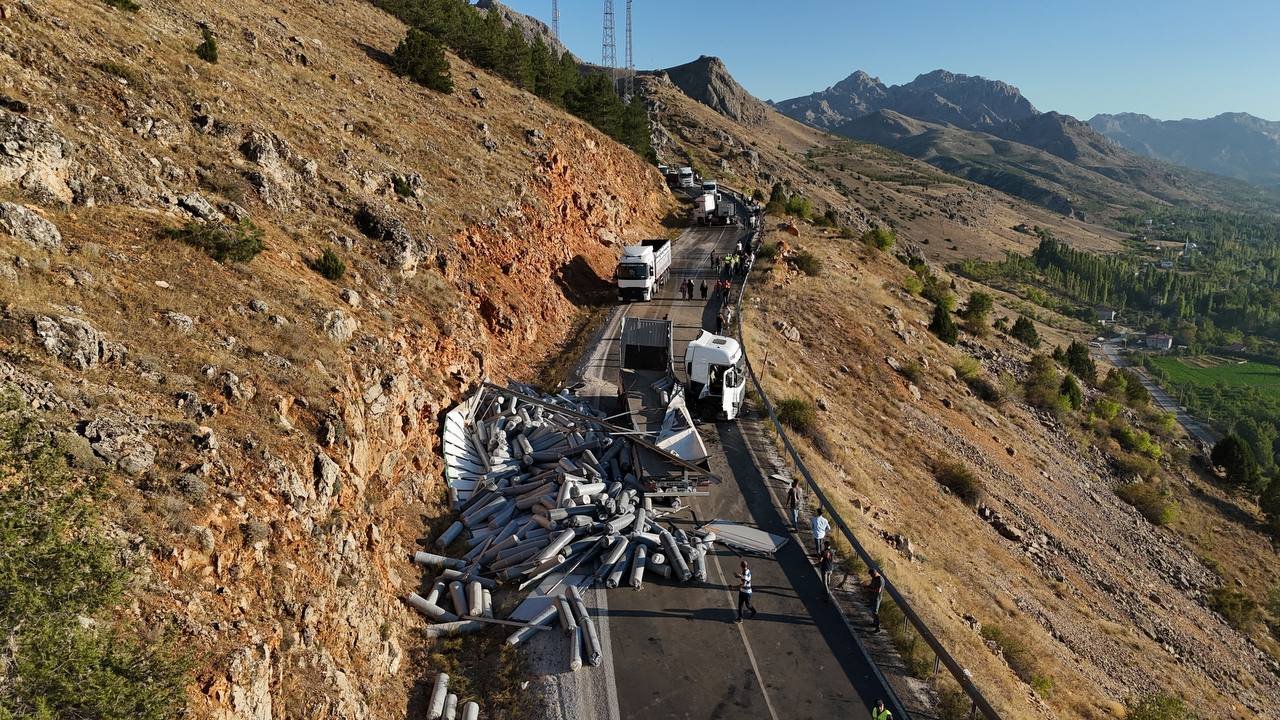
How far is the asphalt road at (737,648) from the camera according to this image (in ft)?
40.7

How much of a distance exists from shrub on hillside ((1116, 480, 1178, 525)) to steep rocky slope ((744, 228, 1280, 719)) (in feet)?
3.50

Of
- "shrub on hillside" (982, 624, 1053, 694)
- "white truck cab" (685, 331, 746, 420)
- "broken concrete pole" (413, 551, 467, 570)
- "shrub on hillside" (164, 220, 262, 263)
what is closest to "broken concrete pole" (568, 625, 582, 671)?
"broken concrete pole" (413, 551, 467, 570)

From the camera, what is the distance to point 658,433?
20.5 metres

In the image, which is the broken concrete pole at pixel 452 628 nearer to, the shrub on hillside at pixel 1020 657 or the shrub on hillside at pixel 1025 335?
the shrub on hillside at pixel 1020 657

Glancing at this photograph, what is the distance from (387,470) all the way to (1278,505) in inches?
2498

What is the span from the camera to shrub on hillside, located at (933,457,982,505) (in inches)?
1132

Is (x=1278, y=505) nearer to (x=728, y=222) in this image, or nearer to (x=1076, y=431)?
(x=1076, y=431)

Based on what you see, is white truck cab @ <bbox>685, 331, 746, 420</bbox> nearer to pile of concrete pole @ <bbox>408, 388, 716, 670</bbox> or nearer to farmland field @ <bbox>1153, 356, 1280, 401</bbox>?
pile of concrete pole @ <bbox>408, 388, 716, 670</bbox>

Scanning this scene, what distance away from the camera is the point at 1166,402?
123 metres

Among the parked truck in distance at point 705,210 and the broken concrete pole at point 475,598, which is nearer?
the broken concrete pole at point 475,598

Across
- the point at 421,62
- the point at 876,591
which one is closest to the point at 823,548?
the point at 876,591

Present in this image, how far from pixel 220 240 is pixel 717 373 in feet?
52.7

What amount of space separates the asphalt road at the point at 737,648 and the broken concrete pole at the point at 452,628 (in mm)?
2862

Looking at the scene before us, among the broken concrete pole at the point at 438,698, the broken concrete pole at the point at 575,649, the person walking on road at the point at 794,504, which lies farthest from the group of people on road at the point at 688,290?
the broken concrete pole at the point at 438,698
